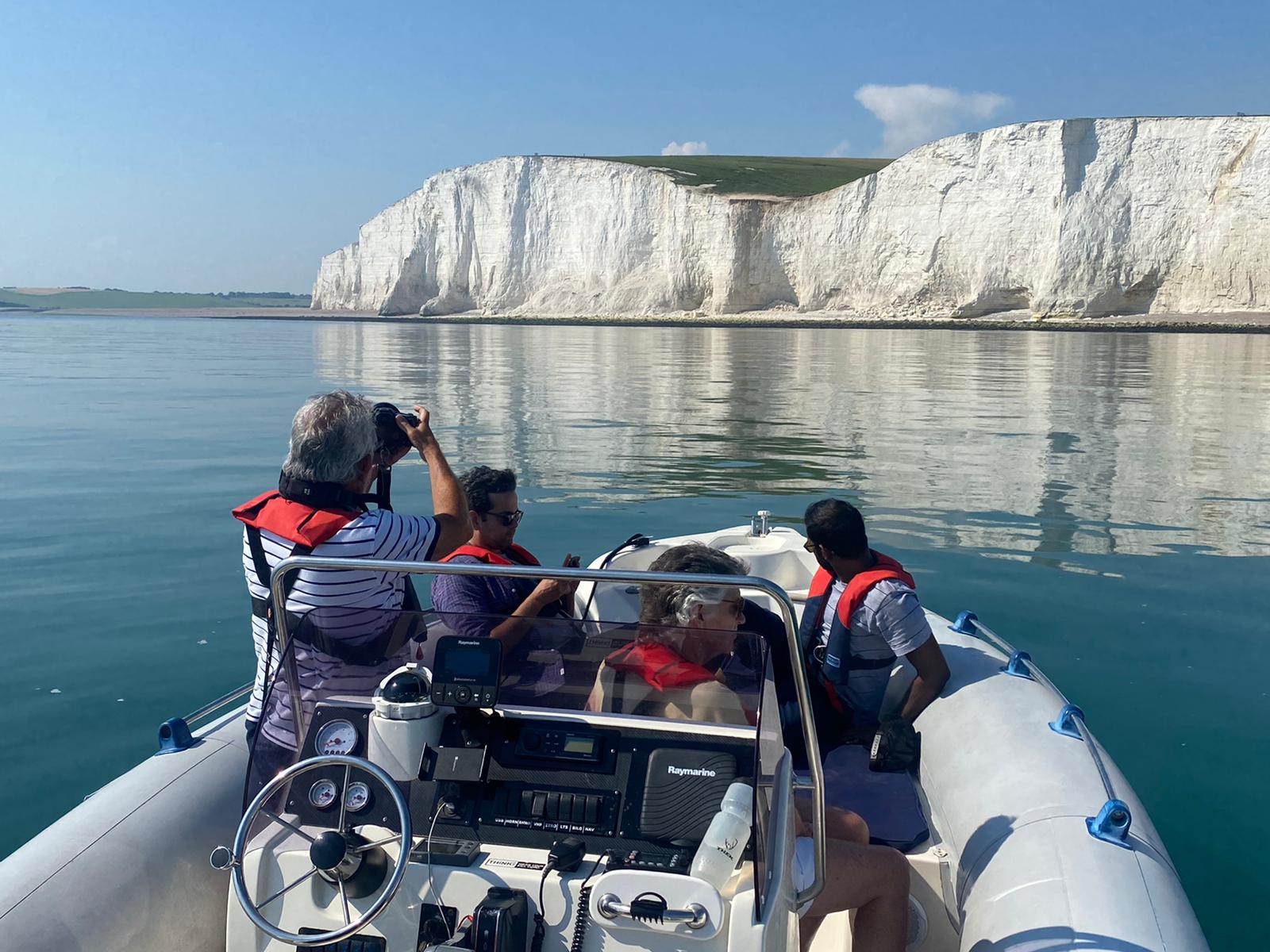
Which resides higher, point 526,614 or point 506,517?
point 506,517

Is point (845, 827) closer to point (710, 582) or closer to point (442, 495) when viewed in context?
point (710, 582)

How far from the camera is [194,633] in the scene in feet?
20.7

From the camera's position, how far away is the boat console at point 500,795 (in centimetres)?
184

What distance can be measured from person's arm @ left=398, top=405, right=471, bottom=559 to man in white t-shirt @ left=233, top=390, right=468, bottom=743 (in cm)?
12

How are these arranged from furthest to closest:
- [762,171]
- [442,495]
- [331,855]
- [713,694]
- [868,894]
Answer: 1. [762,171]
2. [442,495]
3. [868,894]
4. [713,694]
5. [331,855]

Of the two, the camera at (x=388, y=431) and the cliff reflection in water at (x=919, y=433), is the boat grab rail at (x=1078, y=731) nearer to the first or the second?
the camera at (x=388, y=431)

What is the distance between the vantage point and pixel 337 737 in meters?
2.16

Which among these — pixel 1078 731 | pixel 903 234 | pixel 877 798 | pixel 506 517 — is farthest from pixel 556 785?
pixel 903 234

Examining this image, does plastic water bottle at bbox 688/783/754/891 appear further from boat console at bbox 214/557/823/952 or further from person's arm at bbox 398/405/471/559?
person's arm at bbox 398/405/471/559

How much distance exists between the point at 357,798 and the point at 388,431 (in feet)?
4.50

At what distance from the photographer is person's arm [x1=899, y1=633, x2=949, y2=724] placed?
135 inches

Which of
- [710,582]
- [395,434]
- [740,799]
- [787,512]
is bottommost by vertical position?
[787,512]

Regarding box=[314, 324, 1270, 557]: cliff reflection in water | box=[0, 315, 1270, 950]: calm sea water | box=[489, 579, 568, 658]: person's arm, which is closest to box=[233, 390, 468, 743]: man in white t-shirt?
box=[489, 579, 568, 658]: person's arm

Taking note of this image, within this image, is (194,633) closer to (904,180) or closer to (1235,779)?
(1235,779)
